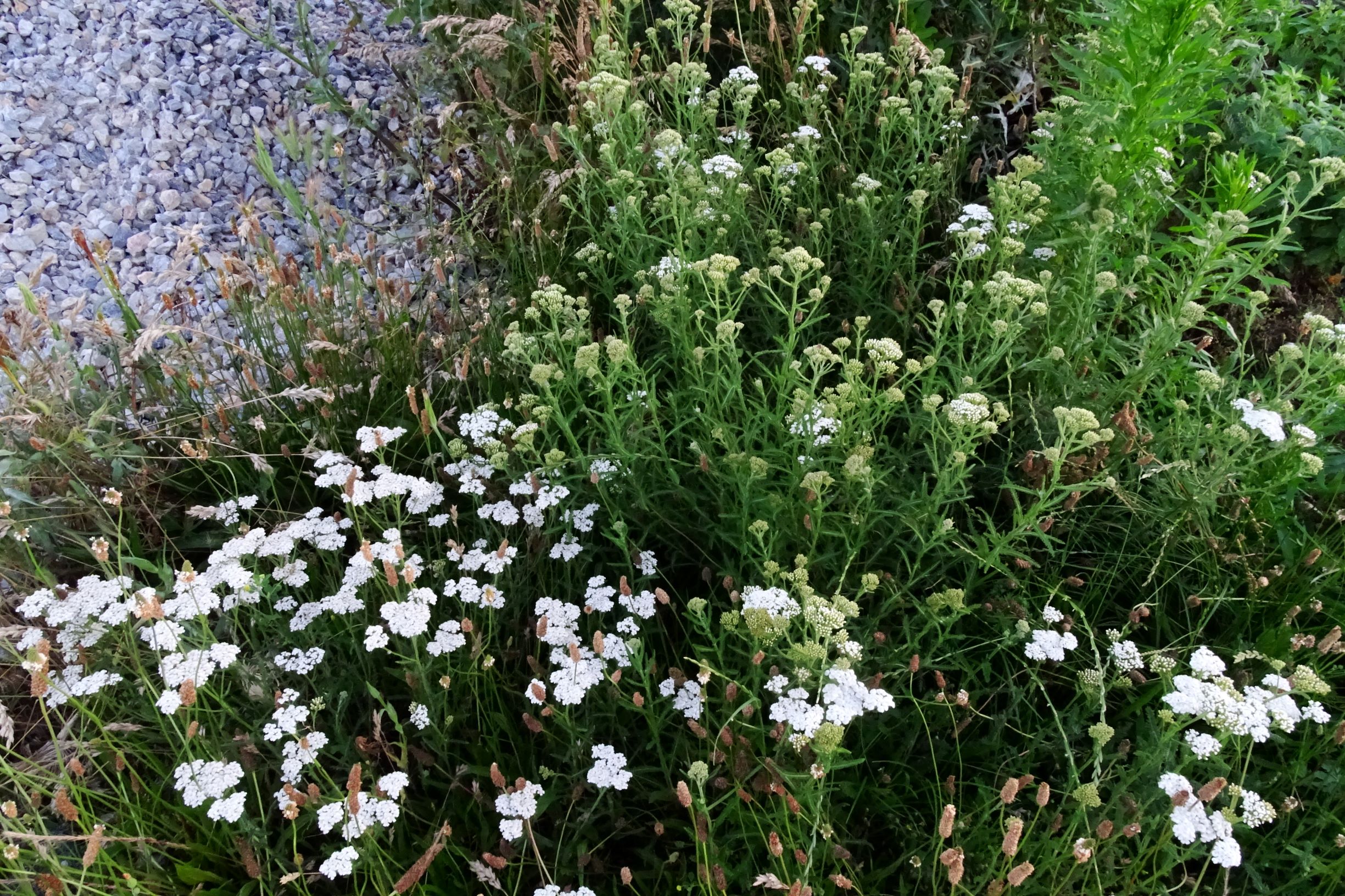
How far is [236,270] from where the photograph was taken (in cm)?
322

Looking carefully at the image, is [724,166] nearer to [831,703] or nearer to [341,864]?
[831,703]

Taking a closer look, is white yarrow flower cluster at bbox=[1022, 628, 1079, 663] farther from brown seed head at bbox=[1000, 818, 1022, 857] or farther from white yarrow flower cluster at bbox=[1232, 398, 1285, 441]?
white yarrow flower cluster at bbox=[1232, 398, 1285, 441]

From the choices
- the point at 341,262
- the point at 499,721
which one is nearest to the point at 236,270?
the point at 341,262

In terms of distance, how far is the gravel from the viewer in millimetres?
4164

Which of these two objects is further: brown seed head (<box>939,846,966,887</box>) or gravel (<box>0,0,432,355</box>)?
gravel (<box>0,0,432,355</box>)

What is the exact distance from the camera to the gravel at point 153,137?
4.16 metres

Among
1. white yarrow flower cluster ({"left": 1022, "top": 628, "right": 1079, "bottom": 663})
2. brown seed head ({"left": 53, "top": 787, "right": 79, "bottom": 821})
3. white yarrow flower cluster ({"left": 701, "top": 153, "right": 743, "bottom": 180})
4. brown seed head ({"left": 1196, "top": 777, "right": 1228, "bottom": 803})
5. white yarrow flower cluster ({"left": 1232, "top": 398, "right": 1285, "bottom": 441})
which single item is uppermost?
white yarrow flower cluster ({"left": 701, "top": 153, "right": 743, "bottom": 180})

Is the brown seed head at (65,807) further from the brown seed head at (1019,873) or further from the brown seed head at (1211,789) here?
the brown seed head at (1211,789)

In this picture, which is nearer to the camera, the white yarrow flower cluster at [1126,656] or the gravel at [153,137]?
the white yarrow flower cluster at [1126,656]

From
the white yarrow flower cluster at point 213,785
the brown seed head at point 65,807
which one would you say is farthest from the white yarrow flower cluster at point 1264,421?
the brown seed head at point 65,807

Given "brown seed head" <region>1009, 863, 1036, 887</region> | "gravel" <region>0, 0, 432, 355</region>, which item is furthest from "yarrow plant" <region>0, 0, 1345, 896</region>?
"gravel" <region>0, 0, 432, 355</region>

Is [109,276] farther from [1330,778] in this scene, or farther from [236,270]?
[1330,778]

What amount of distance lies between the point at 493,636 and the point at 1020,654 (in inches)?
58.2

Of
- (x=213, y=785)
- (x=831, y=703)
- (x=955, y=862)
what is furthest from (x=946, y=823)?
(x=213, y=785)
